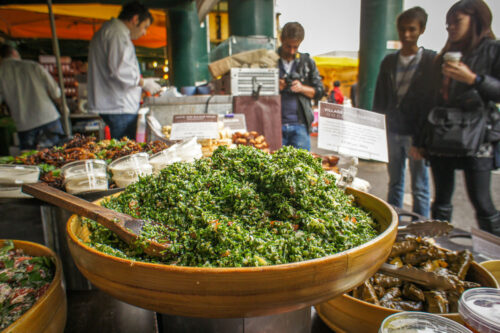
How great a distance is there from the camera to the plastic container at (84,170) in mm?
1357

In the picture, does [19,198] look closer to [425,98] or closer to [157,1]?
[425,98]

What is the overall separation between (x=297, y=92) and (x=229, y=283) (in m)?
3.19

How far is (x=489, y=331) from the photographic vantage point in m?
0.66

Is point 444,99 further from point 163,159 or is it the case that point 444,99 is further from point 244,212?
point 244,212

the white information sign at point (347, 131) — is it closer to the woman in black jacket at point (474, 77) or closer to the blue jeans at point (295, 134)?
the woman in black jacket at point (474, 77)

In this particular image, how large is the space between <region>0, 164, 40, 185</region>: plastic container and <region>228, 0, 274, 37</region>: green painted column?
5.00 m

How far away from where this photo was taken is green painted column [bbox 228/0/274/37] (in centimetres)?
562

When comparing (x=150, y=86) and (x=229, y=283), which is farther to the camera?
(x=150, y=86)

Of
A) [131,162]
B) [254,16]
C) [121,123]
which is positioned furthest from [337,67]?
[131,162]

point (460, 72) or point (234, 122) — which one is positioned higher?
point (460, 72)

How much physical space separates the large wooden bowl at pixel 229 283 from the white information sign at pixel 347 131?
89 cm

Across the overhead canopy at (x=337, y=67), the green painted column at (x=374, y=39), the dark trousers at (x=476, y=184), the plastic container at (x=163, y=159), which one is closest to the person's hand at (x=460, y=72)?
the dark trousers at (x=476, y=184)

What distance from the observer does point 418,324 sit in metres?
0.71

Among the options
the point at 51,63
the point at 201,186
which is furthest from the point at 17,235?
the point at 51,63
